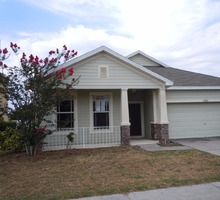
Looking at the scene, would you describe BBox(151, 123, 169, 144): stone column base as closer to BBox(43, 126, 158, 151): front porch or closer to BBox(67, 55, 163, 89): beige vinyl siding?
BBox(43, 126, 158, 151): front porch

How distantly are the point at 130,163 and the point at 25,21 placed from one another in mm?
8542

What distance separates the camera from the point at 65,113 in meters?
12.6

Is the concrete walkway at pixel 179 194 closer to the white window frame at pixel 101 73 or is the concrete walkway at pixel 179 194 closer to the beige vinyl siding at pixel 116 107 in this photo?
the white window frame at pixel 101 73

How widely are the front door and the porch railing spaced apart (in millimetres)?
2195

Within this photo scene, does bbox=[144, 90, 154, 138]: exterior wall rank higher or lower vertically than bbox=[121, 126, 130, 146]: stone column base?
higher

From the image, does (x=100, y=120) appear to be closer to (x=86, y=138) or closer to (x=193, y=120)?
(x=86, y=138)

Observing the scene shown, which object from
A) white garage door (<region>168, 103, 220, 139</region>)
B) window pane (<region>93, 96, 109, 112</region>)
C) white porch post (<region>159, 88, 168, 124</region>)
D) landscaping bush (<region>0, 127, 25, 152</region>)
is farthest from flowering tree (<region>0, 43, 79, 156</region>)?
white garage door (<region>168, 103, 220, 139</region>)

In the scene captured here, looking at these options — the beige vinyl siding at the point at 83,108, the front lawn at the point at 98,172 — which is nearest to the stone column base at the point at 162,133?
the front lawn at the point at 98,172

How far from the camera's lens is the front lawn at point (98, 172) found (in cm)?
579

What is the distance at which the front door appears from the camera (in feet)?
49.0

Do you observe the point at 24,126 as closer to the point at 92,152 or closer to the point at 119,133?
the point at 92,152

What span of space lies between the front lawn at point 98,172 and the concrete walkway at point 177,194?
0.27m

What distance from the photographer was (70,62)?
453 inches

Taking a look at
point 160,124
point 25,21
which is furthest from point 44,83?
point 160,124
